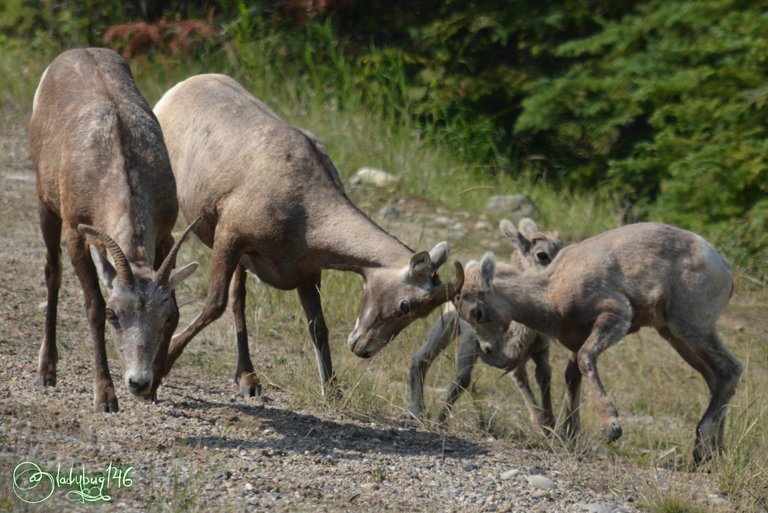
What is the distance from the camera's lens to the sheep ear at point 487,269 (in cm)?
795

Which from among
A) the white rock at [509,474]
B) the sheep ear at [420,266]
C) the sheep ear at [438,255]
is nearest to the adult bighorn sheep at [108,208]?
the sheep ear at [420,266]

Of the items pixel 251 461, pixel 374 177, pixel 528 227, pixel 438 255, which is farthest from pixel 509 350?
pixel 374 177

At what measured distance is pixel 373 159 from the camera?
14.4 m

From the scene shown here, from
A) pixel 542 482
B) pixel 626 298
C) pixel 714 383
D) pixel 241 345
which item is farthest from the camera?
pixel 241 345

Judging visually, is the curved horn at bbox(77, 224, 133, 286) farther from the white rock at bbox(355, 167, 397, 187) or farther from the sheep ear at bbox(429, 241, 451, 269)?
the white rock at bbox(355, 167, 397, 187)

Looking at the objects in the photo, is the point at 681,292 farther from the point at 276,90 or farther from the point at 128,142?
the point at 276,90

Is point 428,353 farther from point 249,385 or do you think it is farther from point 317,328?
point 249,385

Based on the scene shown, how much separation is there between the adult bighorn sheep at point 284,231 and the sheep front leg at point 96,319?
100cm

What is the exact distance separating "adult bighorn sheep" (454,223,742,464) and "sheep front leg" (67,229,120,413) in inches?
85.4

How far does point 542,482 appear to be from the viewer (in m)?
6.89

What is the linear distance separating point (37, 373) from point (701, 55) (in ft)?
26.5

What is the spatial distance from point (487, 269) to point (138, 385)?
7.97 ft

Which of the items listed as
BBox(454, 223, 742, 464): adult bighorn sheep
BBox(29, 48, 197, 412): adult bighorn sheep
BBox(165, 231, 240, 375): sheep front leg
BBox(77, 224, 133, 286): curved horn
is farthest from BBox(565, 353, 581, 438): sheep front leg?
BBox(77, 224, 133, 286): curved horn

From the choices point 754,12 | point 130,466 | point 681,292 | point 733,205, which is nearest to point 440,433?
point 681,292
